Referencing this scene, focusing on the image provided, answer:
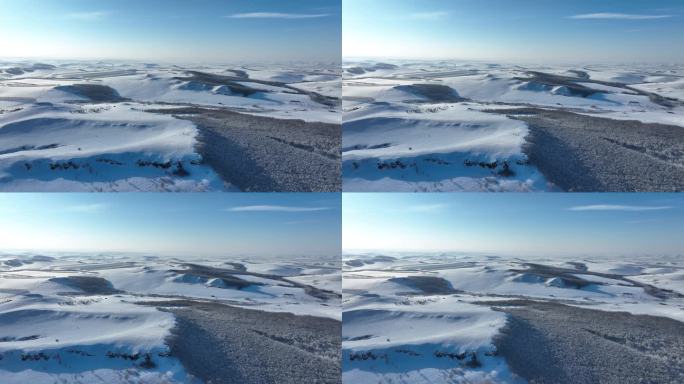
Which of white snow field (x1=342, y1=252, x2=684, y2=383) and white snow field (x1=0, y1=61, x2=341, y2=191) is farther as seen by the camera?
white snow field (x1=342, y1=252, x2=684, y2=383)

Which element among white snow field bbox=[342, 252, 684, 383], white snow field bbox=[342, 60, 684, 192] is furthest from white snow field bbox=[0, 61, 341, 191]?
white snow field bbox=[342, 252, 684, 383]

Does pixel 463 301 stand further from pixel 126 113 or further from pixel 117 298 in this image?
pixel 126 113

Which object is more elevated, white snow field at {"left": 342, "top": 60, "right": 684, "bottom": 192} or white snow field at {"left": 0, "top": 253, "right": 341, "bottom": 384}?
white snow field at {"left": 342, "top": 60, "right": 684, "bottom": 192}

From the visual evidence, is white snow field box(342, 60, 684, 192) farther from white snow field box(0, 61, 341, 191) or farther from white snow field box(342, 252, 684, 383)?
white snow field box(342, 252, 684, 383)

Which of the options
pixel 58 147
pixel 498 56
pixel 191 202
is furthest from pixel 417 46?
pixel 58 147

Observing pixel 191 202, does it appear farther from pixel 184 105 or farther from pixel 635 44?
pixel 635 44

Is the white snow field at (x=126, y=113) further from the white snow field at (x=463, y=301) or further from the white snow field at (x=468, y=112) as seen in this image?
the white snow field at (x=463, y=301)

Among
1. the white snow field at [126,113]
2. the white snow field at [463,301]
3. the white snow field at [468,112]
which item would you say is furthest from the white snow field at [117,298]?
the white snow field at [468,112]
